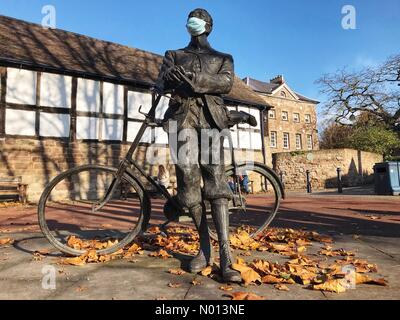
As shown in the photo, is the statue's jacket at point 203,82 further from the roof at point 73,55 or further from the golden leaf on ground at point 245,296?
the roof at point 73,55

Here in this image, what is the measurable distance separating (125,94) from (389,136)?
64.9 ft

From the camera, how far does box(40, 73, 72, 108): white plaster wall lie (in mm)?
12836

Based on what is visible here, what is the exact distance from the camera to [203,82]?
2836 millimetres

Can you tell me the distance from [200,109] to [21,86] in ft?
37.6

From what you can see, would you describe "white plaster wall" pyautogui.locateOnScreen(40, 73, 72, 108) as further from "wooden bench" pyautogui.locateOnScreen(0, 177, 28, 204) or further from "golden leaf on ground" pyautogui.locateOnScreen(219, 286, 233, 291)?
"golden leaf on ground" pyautogui.locateOnScreen(219, 286, 233, 291)

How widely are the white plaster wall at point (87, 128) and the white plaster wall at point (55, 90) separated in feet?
2.36

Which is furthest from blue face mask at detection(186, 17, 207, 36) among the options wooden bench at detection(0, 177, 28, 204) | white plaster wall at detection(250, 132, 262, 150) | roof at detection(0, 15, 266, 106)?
white plaster wall at detection(250, 132, 262, 150)

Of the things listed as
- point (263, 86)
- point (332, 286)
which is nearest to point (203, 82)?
point (332, 286)

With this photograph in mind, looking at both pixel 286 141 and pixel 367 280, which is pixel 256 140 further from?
pixel 286 141

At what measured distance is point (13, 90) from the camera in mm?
12289

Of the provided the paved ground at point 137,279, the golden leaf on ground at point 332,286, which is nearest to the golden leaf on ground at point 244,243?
the paved ground at point 137,279

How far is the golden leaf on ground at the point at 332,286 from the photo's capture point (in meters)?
2.20
